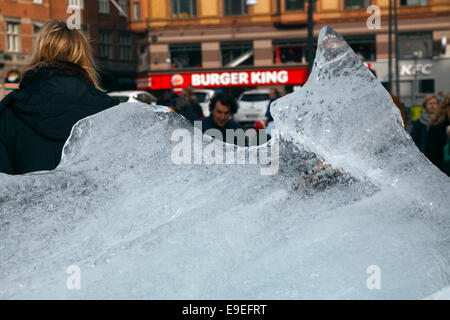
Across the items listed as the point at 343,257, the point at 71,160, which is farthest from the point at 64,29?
the point at 343,257

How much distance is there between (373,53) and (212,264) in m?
36.3

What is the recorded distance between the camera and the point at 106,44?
40.4 m

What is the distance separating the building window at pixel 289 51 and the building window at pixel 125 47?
33.5ft

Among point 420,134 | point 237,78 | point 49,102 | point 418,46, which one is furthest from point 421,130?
point 418,46

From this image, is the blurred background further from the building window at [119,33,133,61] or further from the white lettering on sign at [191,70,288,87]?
the building window at [119,33,133,61]

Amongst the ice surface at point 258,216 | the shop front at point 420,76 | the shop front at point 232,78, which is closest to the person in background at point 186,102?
the ice surface at point 258,216

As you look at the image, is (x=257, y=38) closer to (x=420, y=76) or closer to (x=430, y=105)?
(x=420, y=76)

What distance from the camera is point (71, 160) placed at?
1.90m

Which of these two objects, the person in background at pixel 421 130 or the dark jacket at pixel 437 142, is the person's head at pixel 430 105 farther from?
the dark jacket at pixel 437 142

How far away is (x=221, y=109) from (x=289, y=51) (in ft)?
103

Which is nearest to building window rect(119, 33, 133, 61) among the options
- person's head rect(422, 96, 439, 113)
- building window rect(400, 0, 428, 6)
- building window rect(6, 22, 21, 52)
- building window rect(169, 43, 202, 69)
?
building window rect(169, 43, 202, 69)

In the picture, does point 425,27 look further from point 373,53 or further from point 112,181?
point 112,181

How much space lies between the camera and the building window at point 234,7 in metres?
37.4

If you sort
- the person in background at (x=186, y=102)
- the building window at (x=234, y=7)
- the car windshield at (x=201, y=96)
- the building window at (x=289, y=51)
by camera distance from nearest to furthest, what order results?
the person in background at (x=186, y=102) → the car windshield at (x=201, y=96) → the building window at (x=289, y=51) → the building window at (x=234, y=7)
